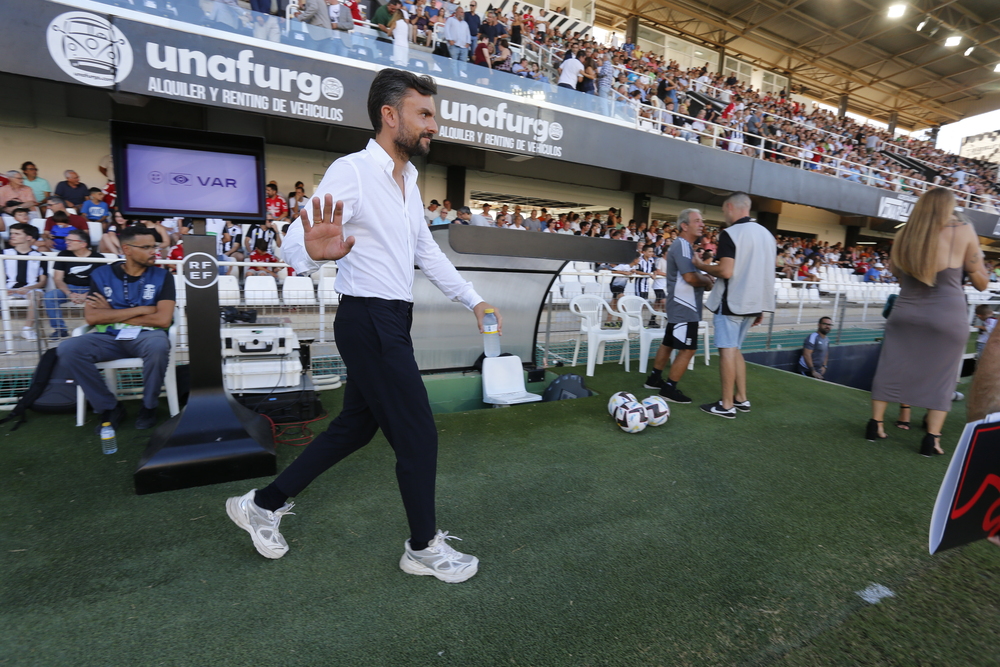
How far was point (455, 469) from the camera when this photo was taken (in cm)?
299

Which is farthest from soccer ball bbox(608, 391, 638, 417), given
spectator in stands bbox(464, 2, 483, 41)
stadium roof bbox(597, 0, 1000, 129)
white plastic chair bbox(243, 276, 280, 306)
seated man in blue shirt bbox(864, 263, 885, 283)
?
stadium roof bbox(597, 0, 1000, 129)

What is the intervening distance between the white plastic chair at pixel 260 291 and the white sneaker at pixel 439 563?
3678 millimetres

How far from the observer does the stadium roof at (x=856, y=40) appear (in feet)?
63.5

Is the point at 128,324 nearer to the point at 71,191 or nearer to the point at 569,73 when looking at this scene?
the point at 71,191

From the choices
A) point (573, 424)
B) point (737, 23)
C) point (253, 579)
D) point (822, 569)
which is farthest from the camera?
point (737, 23)

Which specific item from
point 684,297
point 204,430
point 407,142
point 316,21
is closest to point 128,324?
point 204,430

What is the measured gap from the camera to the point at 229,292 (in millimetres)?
4871

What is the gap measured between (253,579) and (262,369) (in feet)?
7.59

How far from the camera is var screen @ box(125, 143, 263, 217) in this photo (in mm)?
2441

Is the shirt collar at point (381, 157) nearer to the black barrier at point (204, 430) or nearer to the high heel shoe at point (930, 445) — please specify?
the black barrier at point (204, 430)

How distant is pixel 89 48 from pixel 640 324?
28.1 ft

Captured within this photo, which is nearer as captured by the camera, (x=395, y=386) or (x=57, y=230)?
(x=395, y=386)

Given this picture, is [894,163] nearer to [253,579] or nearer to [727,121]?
[727,121]

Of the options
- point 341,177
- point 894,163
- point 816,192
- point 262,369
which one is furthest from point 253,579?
point 894,163
